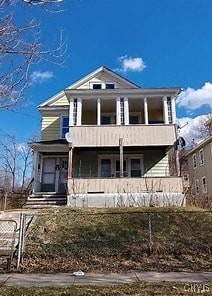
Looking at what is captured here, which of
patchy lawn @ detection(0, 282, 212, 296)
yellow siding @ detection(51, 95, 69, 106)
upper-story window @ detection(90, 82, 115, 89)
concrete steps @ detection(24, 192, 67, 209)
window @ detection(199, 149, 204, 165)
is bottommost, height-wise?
patchy lawn @ detection(0, 282, 212, 296)

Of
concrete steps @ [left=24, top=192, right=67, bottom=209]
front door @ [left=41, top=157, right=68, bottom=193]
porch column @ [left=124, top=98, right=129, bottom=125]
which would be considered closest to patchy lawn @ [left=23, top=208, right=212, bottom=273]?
concrete steps @ [left=24, top=192, right=67, bottom=209]

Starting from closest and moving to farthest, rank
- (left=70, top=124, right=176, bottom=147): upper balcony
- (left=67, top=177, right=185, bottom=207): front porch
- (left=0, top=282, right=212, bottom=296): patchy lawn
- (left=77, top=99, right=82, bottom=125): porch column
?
(left=0, top=282, right=212, bottom=296): patchy lawn, (left=67, top=177, right=185, bottom=207): front porch, (left=70, top=124, right=176, bottom=147): upper balcony, (left=77, top=99, right=82, bottom=125): porch column

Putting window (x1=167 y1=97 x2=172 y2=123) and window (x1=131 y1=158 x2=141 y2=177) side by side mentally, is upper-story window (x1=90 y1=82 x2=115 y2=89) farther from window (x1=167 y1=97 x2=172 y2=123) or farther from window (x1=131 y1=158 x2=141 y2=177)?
window (x1=131 y1=158 x2=141 y2=177)

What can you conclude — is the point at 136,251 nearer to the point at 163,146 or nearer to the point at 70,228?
the point at 70,228

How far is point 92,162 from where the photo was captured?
19281 mm

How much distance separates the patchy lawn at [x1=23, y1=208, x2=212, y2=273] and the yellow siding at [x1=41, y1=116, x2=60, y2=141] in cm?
1007

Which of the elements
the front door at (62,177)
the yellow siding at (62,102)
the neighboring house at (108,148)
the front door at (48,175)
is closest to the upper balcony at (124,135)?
the neighboring house at (108,148)

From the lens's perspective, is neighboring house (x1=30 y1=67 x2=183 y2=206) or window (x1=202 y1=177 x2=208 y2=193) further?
window (x1=202 y1=177 x2=208 y2=193)

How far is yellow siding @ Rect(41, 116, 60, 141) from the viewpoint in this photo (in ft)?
69.4

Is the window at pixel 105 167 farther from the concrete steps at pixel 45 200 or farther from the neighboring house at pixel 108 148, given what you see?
the concrete steps at pixel 45 200

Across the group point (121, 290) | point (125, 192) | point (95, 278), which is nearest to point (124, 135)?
point (125, 192)

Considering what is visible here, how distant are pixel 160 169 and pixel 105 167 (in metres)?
3.47

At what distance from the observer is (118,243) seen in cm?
919

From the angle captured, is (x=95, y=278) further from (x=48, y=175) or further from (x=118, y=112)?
(x=48, y=175)
